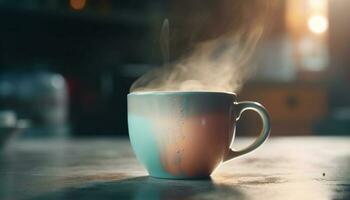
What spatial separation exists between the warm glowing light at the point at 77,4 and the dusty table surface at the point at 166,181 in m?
1.39

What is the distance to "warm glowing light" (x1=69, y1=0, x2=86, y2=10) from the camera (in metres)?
2.11

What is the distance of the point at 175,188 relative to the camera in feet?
1.57

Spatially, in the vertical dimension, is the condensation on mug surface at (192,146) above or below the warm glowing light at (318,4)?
below

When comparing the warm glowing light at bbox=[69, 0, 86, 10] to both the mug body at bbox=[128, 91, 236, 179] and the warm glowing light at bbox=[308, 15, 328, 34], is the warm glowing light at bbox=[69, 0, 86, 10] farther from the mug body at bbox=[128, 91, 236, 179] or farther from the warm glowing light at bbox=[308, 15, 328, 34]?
the mug body at bbox=[128, 91, 236, 179]

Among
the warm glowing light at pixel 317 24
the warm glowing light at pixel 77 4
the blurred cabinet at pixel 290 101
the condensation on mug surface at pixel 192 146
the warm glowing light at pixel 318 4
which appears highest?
the warm glowing light at pixel 318 4

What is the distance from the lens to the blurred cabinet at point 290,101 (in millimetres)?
2602

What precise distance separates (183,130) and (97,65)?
1810 millimetres

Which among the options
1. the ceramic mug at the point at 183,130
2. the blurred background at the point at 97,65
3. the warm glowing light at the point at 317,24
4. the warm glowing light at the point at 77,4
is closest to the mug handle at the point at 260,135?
the ceramic mug at the point at 183,130

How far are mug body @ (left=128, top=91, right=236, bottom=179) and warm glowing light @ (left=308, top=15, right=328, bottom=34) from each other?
7.88ft

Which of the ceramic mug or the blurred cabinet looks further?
the blurred cabinet

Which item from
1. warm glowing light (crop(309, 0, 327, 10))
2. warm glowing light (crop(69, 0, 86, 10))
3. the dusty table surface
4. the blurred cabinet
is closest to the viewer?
the dusty table surface

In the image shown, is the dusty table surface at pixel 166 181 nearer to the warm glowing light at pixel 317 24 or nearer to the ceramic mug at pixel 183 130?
the ceramic mug at pixel 183 130

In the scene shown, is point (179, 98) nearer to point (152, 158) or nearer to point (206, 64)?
point (152, 158)

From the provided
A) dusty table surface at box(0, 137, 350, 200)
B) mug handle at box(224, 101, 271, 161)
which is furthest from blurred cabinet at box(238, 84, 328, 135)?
mug handle at box(224, 101, 271, 161)
